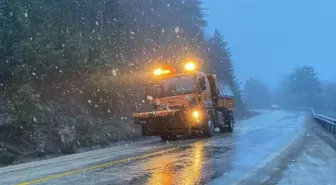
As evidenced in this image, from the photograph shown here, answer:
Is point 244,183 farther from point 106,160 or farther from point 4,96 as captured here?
point 4,96

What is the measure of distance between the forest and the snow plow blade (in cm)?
252

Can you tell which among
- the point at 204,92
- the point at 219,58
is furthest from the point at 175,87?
the point at 219,58

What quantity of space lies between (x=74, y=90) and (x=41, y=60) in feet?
15.6

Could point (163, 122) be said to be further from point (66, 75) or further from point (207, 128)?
point (66, 75)

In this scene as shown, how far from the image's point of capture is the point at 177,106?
1602 cm

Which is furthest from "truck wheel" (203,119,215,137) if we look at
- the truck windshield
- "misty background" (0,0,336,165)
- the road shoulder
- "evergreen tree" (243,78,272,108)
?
"evergreen tree" (243,78,272,108)

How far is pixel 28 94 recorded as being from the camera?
1443 cm

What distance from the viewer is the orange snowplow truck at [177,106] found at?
15859 mm

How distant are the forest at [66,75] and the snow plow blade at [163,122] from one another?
2.52 metres

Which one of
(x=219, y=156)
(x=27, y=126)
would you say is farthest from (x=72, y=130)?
(x=219, y=156)

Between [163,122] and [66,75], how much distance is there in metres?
7.00

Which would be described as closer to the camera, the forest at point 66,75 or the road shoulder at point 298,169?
the road shoulder at point 298,169

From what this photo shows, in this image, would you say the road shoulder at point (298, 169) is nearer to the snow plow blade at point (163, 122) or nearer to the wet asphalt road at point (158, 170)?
the wet asphalt road at point (158, 170)

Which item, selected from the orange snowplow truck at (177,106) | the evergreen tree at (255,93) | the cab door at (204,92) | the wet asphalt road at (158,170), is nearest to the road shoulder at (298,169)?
the wet asphalt road at (158,170)
